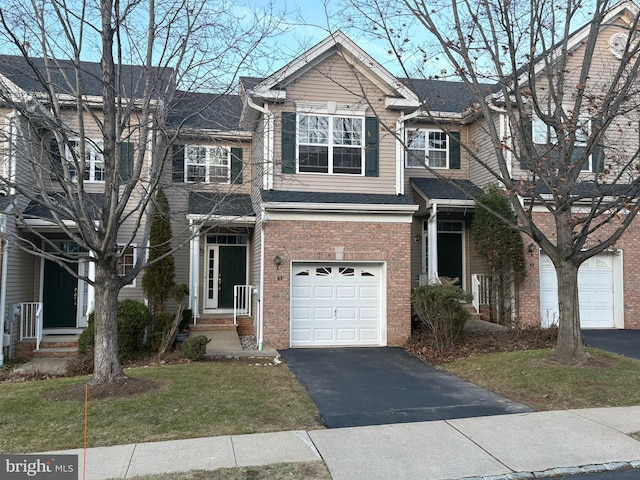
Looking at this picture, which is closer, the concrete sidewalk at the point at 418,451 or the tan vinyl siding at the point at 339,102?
the concrete sidewalk at the point at 418,451

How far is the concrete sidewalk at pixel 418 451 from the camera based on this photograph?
518cm

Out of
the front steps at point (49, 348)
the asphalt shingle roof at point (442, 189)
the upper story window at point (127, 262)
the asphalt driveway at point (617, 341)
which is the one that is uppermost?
the asphalt shingle roof at point (442, 189)

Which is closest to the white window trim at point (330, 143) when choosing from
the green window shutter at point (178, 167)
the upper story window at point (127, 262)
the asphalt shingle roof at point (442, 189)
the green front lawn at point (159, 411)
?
the asphalt shingle roof at point (442, 189)

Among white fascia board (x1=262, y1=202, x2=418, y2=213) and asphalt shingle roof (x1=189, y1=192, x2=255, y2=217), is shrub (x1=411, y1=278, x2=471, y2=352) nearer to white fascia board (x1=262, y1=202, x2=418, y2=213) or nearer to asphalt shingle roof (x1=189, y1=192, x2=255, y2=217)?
white fascia board (x1=262, y1=202, x2=418, y2=213)

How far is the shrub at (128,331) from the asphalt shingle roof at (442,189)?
8336 mm

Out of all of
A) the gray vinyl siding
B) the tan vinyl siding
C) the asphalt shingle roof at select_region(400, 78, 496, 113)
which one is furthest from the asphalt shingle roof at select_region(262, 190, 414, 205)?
the asphalt shingle roof at select_region(400, 78, 496, 113)

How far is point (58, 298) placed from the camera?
14508 millimetres

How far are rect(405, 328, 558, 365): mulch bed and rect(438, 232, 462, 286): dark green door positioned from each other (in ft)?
12.5

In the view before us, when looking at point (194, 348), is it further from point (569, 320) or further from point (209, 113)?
point (569, 320)

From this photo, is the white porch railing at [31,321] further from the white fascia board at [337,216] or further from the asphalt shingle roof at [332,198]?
the asphalt shingle roof at [332,198]

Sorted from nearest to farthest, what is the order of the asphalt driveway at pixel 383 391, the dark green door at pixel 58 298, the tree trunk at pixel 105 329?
the asphalt driveway at pixel 383 391 < the tree trunk at pixel 105 329 < the dark green door at pixel 58 298

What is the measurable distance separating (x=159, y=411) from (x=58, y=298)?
29.3 ft

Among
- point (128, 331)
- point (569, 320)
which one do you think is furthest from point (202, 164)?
point (569, 320)

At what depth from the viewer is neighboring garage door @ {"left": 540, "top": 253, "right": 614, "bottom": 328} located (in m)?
14.5
